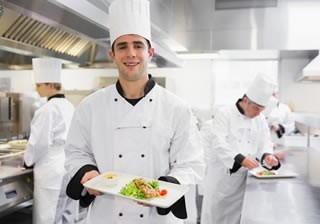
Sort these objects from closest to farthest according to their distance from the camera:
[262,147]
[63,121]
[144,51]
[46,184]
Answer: [144,51] → [46,184] → [63,121] → [262,147]

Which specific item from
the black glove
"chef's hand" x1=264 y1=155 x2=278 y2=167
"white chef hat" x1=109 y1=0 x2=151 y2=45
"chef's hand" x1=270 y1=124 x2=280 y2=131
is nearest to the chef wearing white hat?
"white chef hat" x1=109 y1=0 x2=151 y2=45

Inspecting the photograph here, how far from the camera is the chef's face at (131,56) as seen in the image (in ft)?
4.59

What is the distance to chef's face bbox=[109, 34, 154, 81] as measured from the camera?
1398mm

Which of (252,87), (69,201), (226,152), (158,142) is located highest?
(252,87)

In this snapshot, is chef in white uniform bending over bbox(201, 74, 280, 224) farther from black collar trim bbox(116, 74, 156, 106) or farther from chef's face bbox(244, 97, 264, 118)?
black collar trim bbox(116, 74, 156, 106)

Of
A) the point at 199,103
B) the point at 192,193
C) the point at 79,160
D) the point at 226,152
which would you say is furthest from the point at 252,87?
the point at 199,103

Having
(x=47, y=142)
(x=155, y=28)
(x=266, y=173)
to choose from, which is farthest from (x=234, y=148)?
(x=47, y=142)

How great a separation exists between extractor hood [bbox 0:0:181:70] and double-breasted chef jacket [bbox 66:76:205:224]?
48cm

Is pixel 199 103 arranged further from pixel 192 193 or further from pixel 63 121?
pixel 63 121

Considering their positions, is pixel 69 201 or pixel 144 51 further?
pixel 69 201

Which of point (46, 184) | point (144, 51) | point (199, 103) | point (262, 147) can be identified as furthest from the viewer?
point (199, 103)

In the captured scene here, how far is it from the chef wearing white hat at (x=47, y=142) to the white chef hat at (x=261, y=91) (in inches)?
58.9

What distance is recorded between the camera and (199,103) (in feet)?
19.5

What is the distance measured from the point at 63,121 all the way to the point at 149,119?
1451 millimetres
